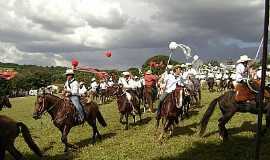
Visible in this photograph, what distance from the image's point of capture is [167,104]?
17.0 meters

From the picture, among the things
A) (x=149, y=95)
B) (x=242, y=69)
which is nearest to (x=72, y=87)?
(x=242, y=69)

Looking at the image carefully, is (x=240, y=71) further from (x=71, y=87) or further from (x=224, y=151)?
(x=71, y=87)

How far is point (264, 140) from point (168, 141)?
3503 millimetres

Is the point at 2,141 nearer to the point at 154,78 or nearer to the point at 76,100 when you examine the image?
the point at 76,100

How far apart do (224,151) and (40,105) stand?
22.3 feet

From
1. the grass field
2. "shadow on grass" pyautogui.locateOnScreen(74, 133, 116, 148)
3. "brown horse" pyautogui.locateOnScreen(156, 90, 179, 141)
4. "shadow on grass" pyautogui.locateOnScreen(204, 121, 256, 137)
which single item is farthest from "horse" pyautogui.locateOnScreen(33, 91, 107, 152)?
"shadow on grass" pyautogui.locateOnScreen(204, 121, 256, 137)

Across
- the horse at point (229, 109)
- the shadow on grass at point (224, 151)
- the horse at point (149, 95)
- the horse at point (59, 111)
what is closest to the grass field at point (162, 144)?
the shadow on grass at point (224, 151)

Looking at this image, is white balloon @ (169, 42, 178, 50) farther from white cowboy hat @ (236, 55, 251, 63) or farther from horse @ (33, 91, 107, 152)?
horse @ (33, 91, 107, 152)

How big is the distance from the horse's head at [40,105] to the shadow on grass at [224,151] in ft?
15.9

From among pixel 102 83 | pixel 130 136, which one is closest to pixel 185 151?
pixel 130 136

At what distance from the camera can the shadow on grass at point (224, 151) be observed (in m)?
13.2

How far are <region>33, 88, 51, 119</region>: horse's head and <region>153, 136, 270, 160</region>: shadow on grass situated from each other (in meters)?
4.84

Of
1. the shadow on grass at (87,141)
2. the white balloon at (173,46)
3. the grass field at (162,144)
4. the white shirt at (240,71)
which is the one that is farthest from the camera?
the white balloon at (173,46)

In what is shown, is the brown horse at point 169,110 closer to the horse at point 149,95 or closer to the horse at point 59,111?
the horse at point 59,111
